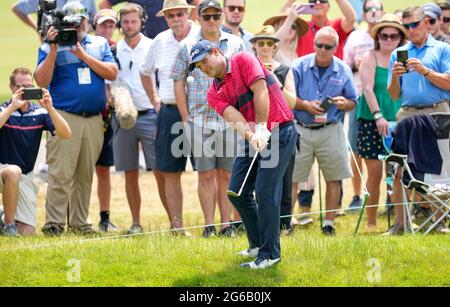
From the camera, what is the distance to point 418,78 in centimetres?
1207

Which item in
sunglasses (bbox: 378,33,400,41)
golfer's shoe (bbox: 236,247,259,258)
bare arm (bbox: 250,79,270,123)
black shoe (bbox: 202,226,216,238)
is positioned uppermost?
bare arm (bbox: 250,79,270,123)

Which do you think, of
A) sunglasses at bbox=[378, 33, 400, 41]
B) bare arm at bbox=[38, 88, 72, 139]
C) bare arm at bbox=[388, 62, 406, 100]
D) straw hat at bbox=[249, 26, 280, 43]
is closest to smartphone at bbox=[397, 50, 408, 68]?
bare arm at bbox=[388, 62, 406, 100]

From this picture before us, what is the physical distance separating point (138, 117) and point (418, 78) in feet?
11.7

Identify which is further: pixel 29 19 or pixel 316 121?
pixel 29 19

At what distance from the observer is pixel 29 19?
15.9 metres

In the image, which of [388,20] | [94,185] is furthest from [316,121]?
[94,185]

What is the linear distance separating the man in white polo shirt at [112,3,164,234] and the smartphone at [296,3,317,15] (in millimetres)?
2032

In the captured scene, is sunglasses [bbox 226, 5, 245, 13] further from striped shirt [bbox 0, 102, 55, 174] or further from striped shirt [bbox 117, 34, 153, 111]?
striped shirt [bbox 0, 102, 55, 174]

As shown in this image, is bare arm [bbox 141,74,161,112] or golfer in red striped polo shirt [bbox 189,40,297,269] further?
bare arm [bbox 141,74,161,112]

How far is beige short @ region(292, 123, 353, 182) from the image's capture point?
12.8 metres

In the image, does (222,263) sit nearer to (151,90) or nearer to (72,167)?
(72,167)

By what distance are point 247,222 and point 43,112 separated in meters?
3.43

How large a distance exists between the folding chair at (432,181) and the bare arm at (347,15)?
3.32 m
